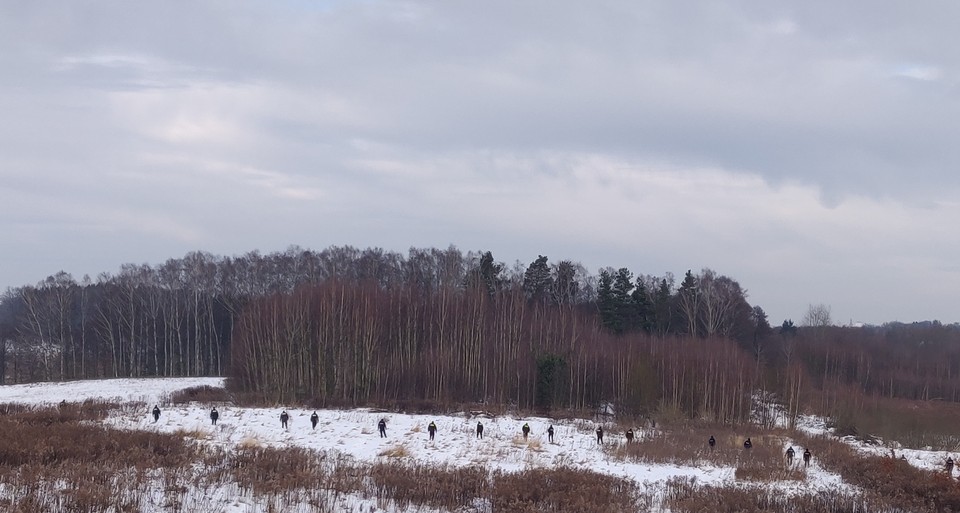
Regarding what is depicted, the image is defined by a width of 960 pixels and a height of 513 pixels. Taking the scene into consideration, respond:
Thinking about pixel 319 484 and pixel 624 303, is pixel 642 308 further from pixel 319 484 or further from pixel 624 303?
pixel 319 484

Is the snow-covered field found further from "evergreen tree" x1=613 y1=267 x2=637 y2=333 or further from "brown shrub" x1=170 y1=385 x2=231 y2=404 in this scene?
"evergreen tree" x1=613 y1=267 x2=637 y2=333

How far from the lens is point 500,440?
107ft

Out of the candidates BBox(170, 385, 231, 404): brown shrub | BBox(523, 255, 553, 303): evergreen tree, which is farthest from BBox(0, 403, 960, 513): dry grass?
BBox(523, 255, 553, 303): evergreen tree

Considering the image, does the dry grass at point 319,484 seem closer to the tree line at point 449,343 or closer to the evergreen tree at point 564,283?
the tree line at point 449,343

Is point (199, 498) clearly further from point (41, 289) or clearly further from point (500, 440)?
point (41, 289)

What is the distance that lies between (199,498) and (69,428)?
344 inches

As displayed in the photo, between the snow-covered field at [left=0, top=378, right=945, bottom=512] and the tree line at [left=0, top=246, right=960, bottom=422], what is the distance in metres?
8.57

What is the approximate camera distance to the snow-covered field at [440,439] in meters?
25.9

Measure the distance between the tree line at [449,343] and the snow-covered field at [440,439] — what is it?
8570mm

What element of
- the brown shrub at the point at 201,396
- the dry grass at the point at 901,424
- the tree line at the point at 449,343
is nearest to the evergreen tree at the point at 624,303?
the tree line at the point at 449,343

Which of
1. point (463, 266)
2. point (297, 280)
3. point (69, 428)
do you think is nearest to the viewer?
point (69, 428)

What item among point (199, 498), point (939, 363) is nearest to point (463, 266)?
point (939, 363)

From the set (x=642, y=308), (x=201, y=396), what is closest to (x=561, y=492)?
(x=201, y=396)

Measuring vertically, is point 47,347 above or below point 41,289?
below
